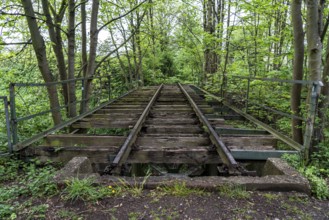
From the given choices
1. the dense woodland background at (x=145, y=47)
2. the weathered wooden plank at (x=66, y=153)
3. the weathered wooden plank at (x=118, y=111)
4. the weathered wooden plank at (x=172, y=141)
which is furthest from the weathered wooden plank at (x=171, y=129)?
the weathered wooden plank at (x=118, y=111)

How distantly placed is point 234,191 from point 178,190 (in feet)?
1.77

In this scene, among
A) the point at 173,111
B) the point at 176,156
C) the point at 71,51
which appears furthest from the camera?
the point at 71,51

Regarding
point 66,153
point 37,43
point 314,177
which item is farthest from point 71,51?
point 314,177

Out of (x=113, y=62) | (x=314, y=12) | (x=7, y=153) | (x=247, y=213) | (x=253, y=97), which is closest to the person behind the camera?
(x=247, y=213)

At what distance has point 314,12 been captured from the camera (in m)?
3.70

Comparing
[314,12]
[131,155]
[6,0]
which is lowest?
[131,155]

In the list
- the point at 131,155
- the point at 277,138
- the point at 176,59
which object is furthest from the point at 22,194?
the point at 176,59

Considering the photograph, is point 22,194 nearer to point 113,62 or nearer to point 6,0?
point 6,0

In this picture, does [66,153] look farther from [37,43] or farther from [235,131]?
[37,43]

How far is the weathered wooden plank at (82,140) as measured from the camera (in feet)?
13.6

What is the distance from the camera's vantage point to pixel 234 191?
2277 millimetres

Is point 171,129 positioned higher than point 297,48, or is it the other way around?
point 297,48

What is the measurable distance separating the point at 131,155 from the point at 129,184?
1.14 meters

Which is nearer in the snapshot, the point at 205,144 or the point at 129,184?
the point at 129,184
